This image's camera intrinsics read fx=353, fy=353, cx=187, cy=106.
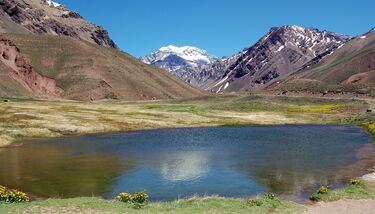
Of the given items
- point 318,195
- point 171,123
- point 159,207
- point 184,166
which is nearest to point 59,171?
point 184,166

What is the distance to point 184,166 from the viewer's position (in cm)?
4225

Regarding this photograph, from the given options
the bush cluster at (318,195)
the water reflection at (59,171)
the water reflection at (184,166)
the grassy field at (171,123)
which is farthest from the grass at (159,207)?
the water reflection at (184,166)

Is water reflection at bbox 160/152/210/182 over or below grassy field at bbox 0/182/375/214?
below

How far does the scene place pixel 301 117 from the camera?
11062 cm

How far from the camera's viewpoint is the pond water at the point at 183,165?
32531 mm

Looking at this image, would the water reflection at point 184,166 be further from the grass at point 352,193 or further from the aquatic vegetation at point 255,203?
the grass at point 352,193

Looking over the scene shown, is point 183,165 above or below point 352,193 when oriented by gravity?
below

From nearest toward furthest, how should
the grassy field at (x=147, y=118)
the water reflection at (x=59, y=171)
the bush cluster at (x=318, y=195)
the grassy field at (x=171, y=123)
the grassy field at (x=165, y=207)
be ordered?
the grassy field at (x=165, y=207)
the grassy field at (x=171, y=123)
the bush cluster at (x=318, y=195)
the water reflection at (x=59, y=171)
the grassy field at (x=147, y=118)

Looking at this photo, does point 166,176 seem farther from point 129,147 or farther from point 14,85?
point 14,85

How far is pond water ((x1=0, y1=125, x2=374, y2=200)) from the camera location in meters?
32.5

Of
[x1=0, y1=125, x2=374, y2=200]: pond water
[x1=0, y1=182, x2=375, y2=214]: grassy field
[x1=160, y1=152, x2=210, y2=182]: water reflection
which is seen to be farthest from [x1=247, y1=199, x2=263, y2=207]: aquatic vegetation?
[x1=160, y1=152, x2=210, y2=182]: water reflection

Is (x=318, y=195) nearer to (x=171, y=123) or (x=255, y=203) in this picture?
(x=255, y=203)

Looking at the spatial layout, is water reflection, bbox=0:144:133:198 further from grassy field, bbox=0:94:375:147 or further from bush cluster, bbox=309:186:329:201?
bush cluster, bbox=309:186:329:201

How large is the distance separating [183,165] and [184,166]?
61 cm
